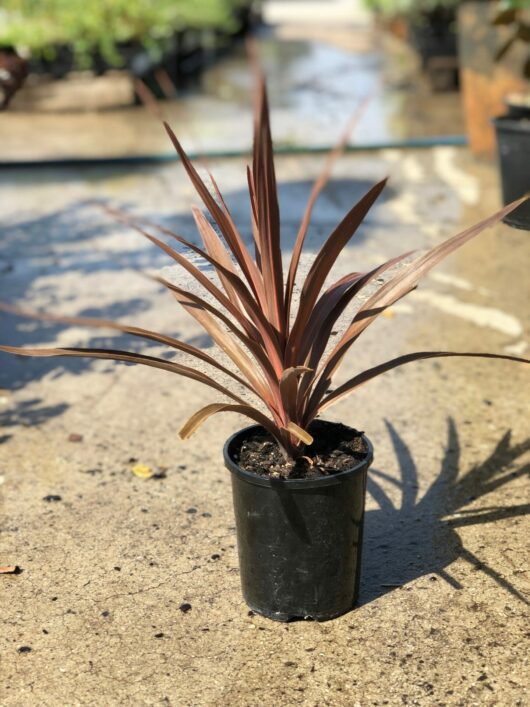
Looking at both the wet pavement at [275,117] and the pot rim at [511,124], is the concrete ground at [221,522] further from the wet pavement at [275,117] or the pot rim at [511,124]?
the wet pavement at [275,117]

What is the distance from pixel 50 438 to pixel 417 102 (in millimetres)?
9102

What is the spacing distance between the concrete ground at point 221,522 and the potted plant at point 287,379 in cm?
18

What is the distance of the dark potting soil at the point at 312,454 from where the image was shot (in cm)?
292

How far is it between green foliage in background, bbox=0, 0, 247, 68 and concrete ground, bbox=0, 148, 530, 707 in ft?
23.3

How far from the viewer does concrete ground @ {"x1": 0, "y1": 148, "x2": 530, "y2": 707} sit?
278 cm

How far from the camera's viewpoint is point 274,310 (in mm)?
2766

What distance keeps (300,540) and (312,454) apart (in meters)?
0.25

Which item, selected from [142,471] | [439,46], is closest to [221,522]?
[142,471]

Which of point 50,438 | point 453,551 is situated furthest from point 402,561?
point 50,438

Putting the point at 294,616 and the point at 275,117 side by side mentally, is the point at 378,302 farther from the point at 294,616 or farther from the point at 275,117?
the point at 275,117

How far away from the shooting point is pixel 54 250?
22.2 feet

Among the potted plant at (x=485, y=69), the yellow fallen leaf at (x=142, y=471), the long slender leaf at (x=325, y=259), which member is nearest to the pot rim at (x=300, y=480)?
the long slender leaf at (x=325, y=259)

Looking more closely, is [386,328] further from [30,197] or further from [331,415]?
[30,197]

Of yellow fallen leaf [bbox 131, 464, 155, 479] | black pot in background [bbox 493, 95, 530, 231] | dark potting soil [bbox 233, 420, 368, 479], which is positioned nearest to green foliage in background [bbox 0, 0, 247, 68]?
black pot in background [bbox 493, 95, 530, 231]
